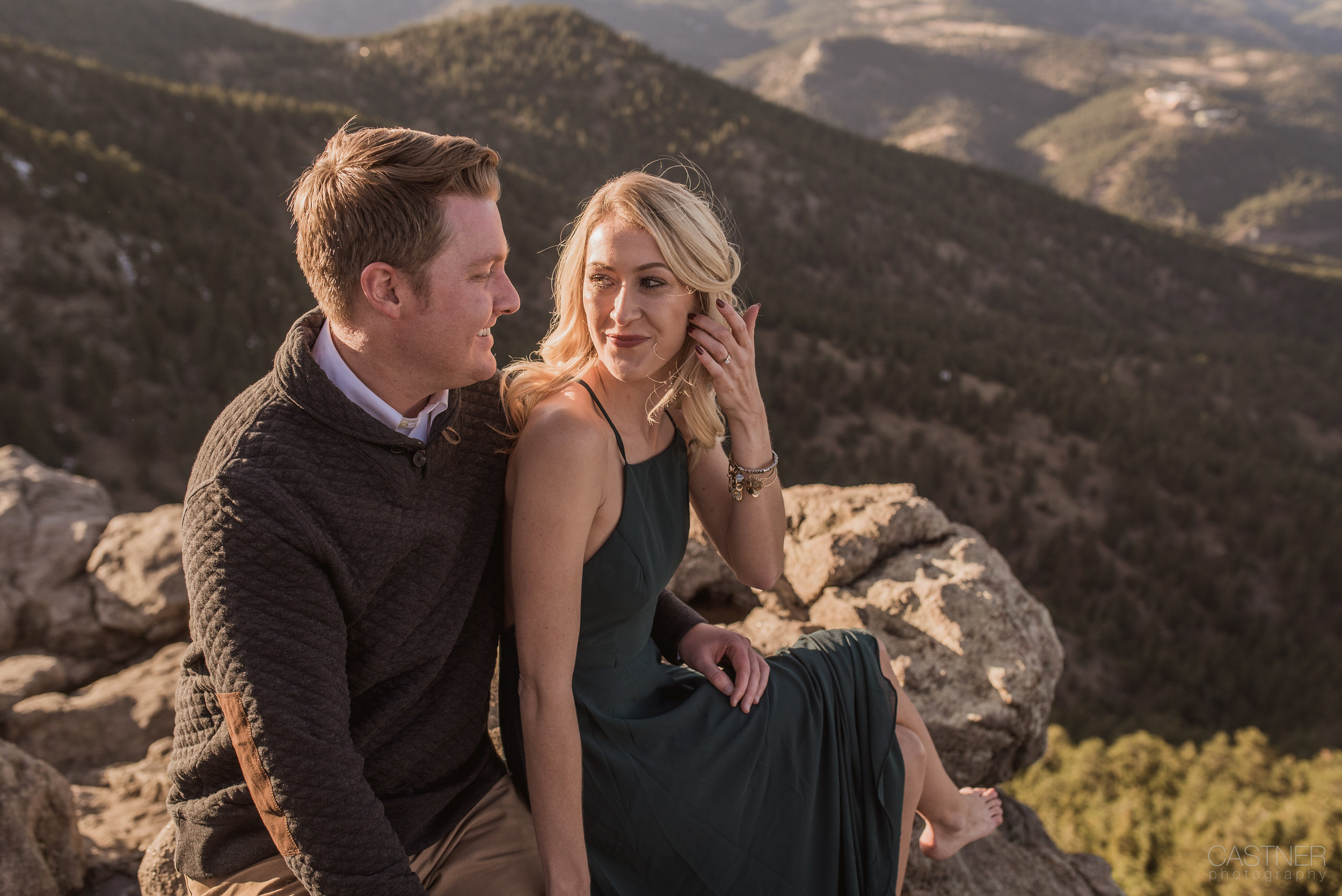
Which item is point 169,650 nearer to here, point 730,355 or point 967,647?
point 730,355

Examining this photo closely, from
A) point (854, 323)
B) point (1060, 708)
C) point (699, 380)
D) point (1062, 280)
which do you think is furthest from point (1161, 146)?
point (699, 380)

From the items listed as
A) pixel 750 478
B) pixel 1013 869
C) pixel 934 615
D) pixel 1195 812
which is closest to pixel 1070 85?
pixel 1195 812

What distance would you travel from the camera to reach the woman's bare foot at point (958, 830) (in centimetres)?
258

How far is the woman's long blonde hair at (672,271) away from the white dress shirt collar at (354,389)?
0.33 m

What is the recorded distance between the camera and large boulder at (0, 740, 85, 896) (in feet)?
6.91

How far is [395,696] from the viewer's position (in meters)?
1.66

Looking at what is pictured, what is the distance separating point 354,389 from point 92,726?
299 centimetres

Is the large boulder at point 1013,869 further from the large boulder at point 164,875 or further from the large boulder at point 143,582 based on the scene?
the large boulder at point 143,582

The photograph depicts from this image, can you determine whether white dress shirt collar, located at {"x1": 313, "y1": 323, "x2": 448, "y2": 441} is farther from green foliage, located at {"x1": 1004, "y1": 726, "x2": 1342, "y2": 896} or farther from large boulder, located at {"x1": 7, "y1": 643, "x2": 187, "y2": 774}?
green foliage, located at {"x1": 1004, "y1": 726, "x2": 1342, "y2": 896}

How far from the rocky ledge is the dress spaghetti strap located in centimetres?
164

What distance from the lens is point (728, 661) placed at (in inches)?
92.4

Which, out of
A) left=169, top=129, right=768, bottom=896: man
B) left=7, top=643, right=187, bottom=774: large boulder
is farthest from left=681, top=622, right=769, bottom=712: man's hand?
left=7, top=643, right=187, bottom=774: large boulder

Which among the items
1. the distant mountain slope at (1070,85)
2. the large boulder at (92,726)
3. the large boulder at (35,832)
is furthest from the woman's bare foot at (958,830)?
the distant mountain slope at (1070,85)

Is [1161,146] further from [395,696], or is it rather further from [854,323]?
[395,696]
